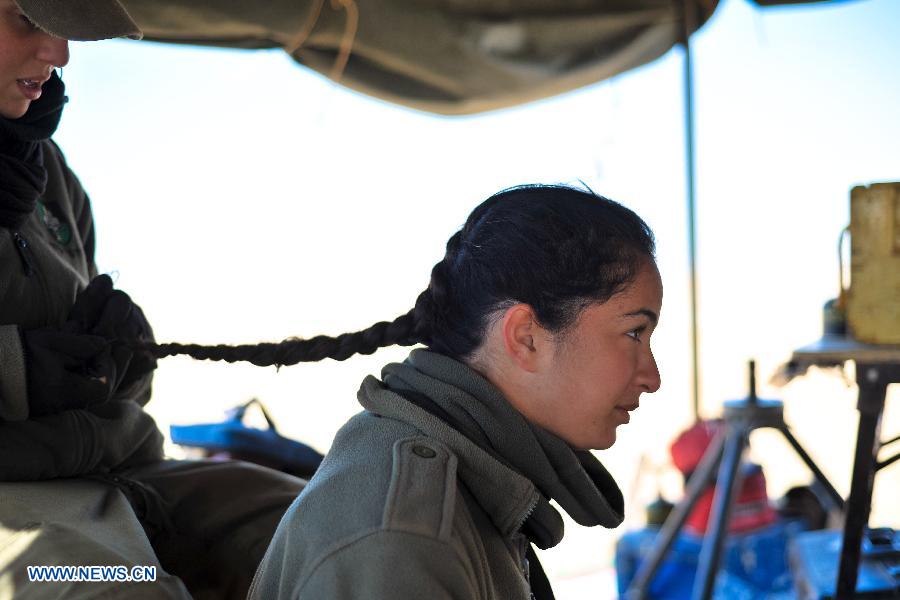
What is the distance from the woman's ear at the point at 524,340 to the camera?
4.33 feet

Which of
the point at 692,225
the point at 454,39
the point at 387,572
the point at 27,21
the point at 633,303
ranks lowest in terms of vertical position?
the point at 387,572

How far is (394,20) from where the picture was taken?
10.9 ft

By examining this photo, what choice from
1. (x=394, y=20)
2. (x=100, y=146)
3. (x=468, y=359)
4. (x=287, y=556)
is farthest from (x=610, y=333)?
(x=100, y=146)

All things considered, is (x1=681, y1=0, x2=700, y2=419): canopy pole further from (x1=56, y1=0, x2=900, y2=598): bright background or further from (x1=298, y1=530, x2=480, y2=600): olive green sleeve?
(x1=298, y1=530, x2=480, y2=600): olive green sleeve

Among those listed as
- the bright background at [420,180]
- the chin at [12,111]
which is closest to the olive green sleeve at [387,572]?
the chin at [12,111]

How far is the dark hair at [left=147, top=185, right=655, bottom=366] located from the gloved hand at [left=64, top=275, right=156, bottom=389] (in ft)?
1.87

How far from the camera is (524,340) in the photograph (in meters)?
1.33

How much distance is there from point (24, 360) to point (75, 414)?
0.46ft

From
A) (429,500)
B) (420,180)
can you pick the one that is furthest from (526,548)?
(420,180)

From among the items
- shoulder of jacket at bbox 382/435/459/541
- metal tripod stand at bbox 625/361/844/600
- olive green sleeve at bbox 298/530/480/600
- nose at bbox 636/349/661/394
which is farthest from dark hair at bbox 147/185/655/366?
metal tripod stand at bbox 625/361/844/600

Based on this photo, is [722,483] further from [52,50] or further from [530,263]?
[52,50]

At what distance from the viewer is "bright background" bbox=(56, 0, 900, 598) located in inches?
243

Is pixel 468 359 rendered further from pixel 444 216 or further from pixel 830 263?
pixel 830 263

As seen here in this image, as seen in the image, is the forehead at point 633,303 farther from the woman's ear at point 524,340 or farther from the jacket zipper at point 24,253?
the jacket zipper at point 24,253
